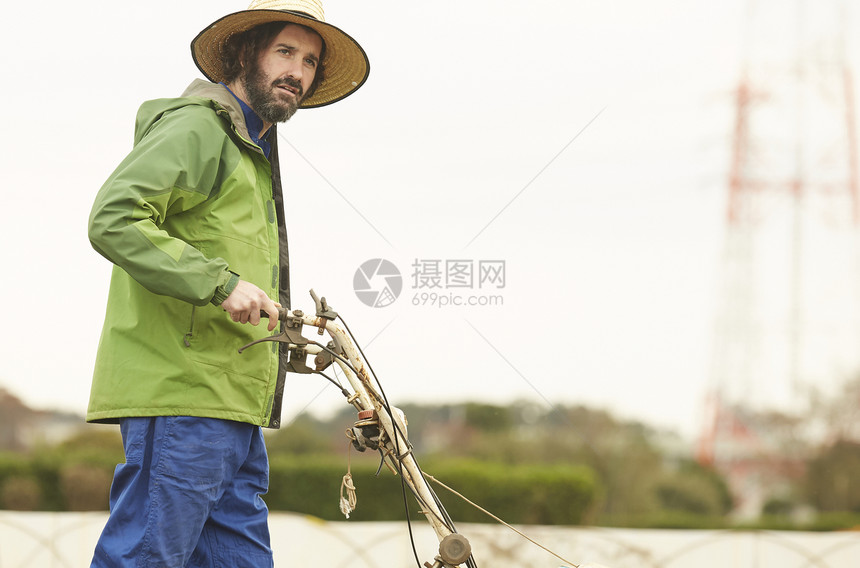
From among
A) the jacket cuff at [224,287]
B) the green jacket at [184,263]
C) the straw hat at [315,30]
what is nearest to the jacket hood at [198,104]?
the green jacket at [184,263]

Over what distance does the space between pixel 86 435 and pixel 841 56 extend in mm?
5011

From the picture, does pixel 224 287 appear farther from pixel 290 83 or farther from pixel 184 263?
pixel 290 83

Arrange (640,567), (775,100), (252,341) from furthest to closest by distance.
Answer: (775,100) < (640,567) < (252,341)

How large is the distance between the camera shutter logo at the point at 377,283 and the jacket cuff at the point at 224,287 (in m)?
2.25

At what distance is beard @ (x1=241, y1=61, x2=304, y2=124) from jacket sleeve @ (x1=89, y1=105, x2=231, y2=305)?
199mm

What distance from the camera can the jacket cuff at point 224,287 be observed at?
1.50 m

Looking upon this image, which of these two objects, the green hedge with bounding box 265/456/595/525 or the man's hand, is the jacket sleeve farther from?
the green hedge with bounding box 265/456/595/525

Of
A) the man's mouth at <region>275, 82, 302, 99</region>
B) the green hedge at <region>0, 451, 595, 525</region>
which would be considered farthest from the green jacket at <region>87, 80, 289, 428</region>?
the green hedge at <region>0, 451, 595, 525</region>

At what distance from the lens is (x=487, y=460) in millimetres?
4980

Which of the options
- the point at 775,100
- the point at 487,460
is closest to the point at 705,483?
the point at 487,460

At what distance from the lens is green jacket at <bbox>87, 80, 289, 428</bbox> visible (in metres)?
1.47

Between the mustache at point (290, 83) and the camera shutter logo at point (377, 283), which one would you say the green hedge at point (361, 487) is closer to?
the camera shutter logo at point (377, 283)

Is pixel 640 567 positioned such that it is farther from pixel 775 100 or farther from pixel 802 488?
pixel 775 100

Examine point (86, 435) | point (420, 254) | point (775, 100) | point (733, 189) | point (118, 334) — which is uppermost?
point (775, 100)
